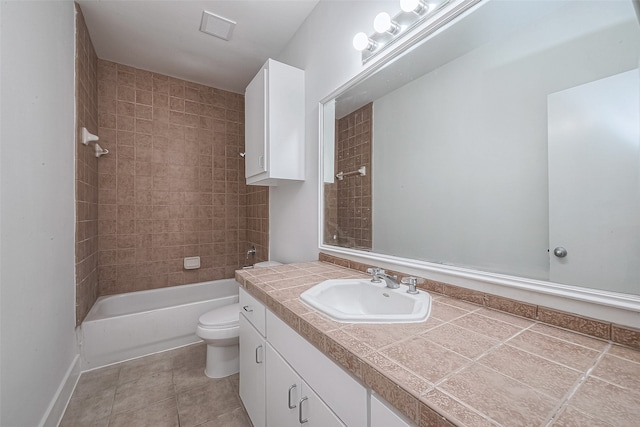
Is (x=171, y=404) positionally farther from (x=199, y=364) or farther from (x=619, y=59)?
(x=619, y=59)

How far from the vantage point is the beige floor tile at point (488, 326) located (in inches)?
25.6

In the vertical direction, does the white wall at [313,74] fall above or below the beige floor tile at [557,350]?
above

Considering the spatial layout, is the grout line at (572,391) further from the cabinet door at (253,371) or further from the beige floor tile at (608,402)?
the cabinet door at (253,371)

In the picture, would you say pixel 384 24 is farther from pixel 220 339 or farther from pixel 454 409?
pixel 220 339

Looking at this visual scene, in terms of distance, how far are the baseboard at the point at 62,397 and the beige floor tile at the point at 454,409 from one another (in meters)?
1.74

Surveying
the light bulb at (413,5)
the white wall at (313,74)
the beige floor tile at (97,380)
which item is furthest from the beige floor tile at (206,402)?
the light bulb at (413,5)

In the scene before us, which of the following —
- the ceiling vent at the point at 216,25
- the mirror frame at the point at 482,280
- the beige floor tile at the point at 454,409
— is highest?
the ceiling vent at the point at 216,25

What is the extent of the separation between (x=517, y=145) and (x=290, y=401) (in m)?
1.15

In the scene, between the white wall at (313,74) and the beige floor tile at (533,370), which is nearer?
the beige floor tile at (533,370)

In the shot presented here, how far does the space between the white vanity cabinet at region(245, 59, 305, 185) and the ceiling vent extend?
0.46 metres

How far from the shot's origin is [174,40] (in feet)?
6.67

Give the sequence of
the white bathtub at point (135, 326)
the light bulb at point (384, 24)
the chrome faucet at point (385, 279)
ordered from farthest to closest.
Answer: the white bathtub at point (135, 326) → the light bulb at point (384, 24) → the chrome faucet at point (385, 279)

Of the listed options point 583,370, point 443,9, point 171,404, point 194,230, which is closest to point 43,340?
point 171,404

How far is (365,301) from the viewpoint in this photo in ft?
3.63
